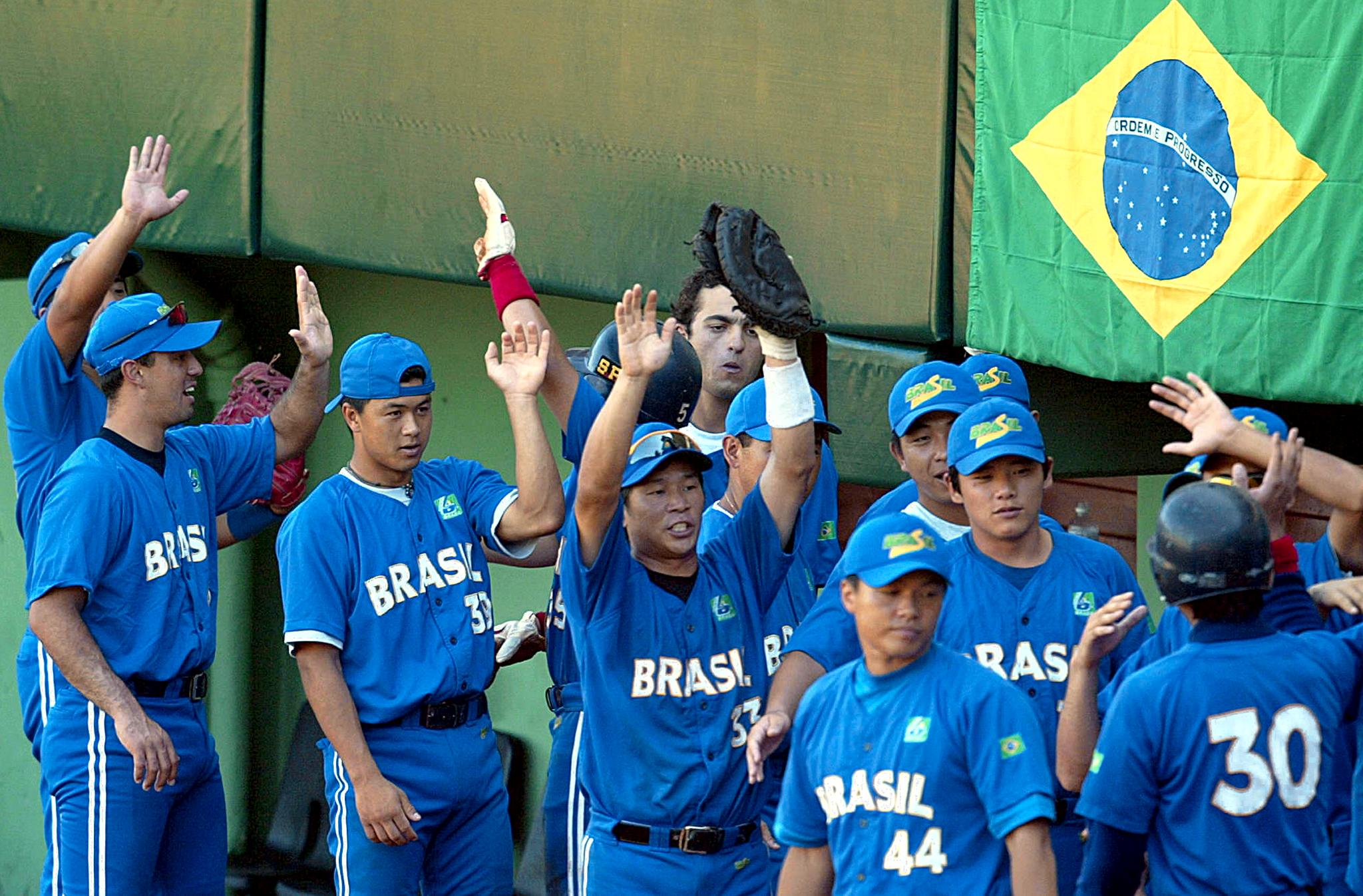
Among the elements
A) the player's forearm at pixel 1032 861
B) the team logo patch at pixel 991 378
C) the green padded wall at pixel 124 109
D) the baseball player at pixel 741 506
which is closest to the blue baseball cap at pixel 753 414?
the baseball player at pixel 741 506

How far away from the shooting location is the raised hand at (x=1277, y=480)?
11.0ft

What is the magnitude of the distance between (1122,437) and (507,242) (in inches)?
84.0

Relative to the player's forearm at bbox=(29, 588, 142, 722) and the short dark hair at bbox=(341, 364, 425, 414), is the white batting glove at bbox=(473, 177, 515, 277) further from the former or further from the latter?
the player's forearm at bbox=(29, 588, 142, 722)

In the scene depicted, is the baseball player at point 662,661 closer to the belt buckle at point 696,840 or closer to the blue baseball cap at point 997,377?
the belt buckle at point 696,840

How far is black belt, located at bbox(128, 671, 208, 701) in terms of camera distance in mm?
4375

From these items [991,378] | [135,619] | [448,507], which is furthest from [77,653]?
[991,378]

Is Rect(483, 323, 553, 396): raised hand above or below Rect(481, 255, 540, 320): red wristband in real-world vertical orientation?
below

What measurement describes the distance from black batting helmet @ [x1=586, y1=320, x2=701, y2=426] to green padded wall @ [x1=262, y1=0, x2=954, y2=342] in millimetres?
908

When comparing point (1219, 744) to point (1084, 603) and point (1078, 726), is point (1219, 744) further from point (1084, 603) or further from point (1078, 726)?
point (1084, 603)

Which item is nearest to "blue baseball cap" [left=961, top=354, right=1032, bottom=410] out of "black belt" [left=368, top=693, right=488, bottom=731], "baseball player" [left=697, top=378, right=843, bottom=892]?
"baseball player" [left=697, top=378, right=843, bottom=892]

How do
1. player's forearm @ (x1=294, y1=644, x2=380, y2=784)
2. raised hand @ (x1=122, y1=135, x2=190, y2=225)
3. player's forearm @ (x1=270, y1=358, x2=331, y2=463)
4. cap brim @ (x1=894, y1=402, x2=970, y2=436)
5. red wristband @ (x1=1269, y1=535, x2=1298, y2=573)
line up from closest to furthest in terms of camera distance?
red wristband @ (x1=1269, y1=535, x2=1298, y2=573) < player's forearm @ (x1=294, y1=644, x2=380, y2=784) < cap brim @ (x1=894, y1=402, x2=970, y2=436) < raised hand @ (x1=122, y1=135, x2=190, y2=225) < player's forearm @ (x1=270, y1=358, x2=331, y2=463)

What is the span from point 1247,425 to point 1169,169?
157 centimetres

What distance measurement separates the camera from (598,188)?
18.9ft

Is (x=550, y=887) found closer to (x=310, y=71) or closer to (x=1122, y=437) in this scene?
(x=1122, y=437)
